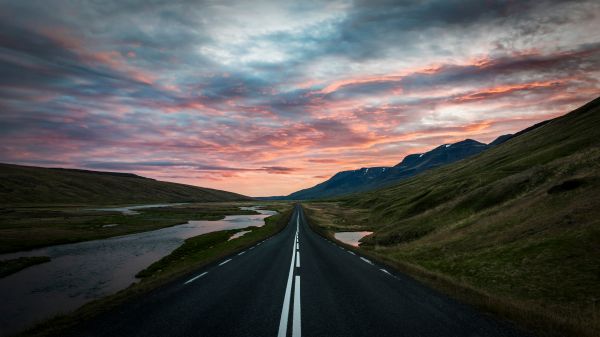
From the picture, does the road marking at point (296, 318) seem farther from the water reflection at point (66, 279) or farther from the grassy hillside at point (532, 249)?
the water reflection at point (66, 279)

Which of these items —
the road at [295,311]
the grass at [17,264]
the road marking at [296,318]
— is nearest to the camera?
the road marking at [296,318]

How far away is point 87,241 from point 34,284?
27764mm

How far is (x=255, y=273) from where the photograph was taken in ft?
52.5

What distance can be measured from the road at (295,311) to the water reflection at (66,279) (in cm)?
796

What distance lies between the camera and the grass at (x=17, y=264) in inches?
1017

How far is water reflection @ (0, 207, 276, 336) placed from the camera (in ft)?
51.8

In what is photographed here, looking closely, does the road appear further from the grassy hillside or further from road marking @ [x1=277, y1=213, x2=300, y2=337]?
the grassy hillside

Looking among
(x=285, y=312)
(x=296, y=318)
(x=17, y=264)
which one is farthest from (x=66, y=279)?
(x=296, y=318)

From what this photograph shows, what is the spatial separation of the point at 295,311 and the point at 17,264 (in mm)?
32191

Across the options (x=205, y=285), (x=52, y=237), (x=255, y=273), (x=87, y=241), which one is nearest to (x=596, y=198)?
(x=255, y=273)

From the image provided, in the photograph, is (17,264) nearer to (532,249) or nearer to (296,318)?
(296,318)

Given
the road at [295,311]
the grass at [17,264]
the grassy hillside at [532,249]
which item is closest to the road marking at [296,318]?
the road at [295,311]

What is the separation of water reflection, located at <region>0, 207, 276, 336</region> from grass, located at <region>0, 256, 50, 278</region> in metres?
0.72

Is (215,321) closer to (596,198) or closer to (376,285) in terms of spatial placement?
(376,285)
